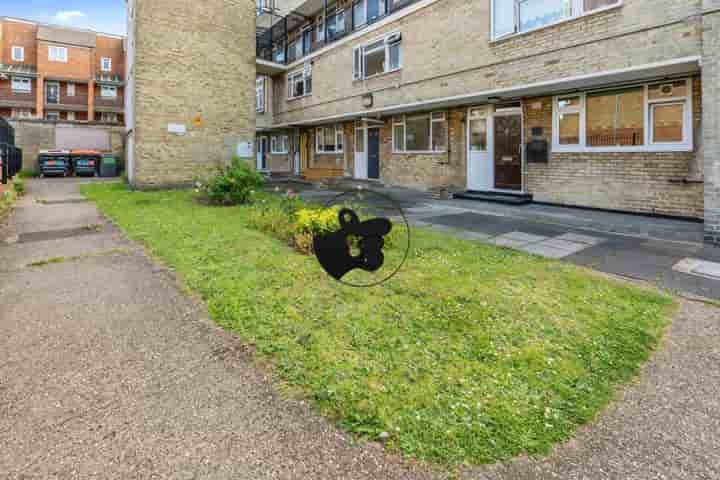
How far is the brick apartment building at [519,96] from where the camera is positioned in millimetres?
8312

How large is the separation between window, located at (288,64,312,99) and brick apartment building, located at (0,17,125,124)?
79.1 ft

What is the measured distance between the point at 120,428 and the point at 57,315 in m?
2.20

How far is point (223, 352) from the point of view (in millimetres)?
3023

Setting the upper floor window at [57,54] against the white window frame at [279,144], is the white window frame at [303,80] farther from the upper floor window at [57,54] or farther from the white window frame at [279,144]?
the upper floor window at [57,54]

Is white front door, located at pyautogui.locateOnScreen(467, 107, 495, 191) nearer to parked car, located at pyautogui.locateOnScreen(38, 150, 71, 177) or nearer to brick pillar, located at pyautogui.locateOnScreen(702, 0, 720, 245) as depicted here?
brick pillar, located at pyautogui.locateOnScreen(702, 0, 720, 245)

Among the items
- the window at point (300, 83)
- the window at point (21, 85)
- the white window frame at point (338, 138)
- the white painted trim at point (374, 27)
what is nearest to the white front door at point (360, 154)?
the white window frame at point (338, 138)

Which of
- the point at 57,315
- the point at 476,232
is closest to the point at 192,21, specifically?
the point at 476,232

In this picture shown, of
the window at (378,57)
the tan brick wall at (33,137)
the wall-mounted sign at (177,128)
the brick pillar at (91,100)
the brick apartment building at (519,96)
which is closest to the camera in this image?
the brick apartment building at (519,96)

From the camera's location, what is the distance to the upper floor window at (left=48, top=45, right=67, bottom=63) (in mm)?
36656

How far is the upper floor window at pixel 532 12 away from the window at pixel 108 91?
4034 centimetres

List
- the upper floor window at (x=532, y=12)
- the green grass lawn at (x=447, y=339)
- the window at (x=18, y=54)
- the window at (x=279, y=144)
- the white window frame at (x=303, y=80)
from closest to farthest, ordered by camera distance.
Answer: the green grass lawn at (x=447, y=339) < the upper floor window at (x=532, y=12) < the white window frame at (x=303, y=80) < the window at (x=279, y=144) < the window at (x=18, y=54)

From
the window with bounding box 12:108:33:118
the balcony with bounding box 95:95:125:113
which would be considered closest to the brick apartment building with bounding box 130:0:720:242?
the balcony with bounding box 95:95:125:113

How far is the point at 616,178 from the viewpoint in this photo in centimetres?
960

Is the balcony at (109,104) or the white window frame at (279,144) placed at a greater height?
the balcony at (109,104)
